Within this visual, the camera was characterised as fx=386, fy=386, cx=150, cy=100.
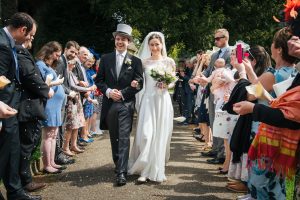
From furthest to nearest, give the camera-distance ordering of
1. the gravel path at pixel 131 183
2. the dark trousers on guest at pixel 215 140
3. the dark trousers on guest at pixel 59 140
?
the dark trousers on guest at pixel 215 140 → the dark trousers on guest at pixel 59 140 → the gravel path at pixel 131 183

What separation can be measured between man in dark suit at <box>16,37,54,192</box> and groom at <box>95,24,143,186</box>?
1.27 metres

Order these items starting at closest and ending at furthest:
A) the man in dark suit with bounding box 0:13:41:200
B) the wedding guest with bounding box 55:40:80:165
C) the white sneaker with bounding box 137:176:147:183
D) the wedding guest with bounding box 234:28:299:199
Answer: the wedding guest with bounding box 234:28:299:199 < the man in dark suit with bounding box 0:13:41:200 < the white sneaker with bounding box 137:176:147:183 < the wedding guest with bounding box 55:40:80:165

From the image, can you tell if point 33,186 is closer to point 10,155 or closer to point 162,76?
point 10,155

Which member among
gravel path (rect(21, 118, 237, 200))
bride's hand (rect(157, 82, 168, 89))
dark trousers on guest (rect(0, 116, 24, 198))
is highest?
bride's hand (rect(157, 82, 168, 89))

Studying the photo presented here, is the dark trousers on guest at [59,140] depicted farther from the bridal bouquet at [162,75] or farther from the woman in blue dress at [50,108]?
the bridal bouquet at [162,75]

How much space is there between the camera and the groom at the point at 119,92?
637cm

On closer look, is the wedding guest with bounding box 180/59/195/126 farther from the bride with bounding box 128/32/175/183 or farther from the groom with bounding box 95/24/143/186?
the groom with bounding box 95/24/143/186

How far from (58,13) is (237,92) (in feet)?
54.6

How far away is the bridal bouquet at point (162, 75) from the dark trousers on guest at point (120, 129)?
675 millimetres

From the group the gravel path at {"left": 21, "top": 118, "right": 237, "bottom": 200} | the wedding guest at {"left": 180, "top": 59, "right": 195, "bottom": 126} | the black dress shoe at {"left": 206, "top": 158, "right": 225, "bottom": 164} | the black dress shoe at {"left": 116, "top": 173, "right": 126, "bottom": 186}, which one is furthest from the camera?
the wedding guest at {"left": 180, "top": 59, "right": 195, "bottom": 126}

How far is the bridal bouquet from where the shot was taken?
6.46 m

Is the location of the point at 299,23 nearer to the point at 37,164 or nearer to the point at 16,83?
the point at 16,83

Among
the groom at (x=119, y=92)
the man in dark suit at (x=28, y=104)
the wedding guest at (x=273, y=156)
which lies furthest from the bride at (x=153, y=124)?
the wedding guest at (x=273, y=156)

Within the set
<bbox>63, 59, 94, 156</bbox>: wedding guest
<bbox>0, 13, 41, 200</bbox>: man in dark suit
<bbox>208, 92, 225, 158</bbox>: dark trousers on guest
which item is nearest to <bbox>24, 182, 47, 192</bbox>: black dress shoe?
<bbox>0, 13, 41, 200</bbox>: man in dark suit
